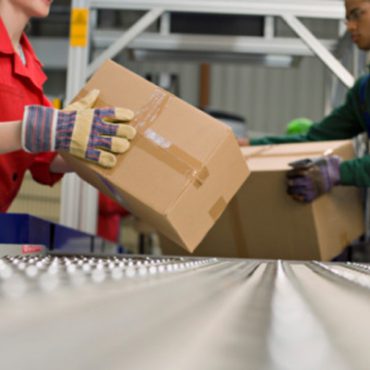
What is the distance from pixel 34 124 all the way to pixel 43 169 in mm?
750

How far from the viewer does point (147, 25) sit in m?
3.04

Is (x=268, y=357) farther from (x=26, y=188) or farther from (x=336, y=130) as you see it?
(x=26, y=188)

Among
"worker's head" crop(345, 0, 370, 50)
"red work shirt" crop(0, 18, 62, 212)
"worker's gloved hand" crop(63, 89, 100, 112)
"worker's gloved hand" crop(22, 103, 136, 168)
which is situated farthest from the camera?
"worker's head" crop(345, 0, 370, 50)

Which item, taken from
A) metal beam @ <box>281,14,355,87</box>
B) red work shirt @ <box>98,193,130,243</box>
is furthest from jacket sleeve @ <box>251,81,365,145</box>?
red work shirt @ <box>98,193,130,243</box>

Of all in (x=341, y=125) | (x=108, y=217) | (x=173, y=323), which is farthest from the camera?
(x=108, y=217)

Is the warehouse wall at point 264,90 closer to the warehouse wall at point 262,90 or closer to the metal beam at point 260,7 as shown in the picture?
the warehouse wall at point 262,90

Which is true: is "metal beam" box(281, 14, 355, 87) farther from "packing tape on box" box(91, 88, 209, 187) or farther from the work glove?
the work glove

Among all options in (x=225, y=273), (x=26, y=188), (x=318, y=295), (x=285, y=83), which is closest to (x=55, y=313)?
(x=318, y=295)

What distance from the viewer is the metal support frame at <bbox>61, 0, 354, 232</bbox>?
9.86ft

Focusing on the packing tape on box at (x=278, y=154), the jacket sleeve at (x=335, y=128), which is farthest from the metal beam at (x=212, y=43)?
the packing tape on box at (x=278, y=154)

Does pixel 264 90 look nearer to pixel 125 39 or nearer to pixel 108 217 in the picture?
pixel 108 217

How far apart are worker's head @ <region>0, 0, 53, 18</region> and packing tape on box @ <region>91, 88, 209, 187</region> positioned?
611 mm

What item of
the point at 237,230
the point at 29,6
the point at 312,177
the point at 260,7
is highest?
the point at 260,7

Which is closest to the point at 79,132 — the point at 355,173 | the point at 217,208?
the point at 217,208
